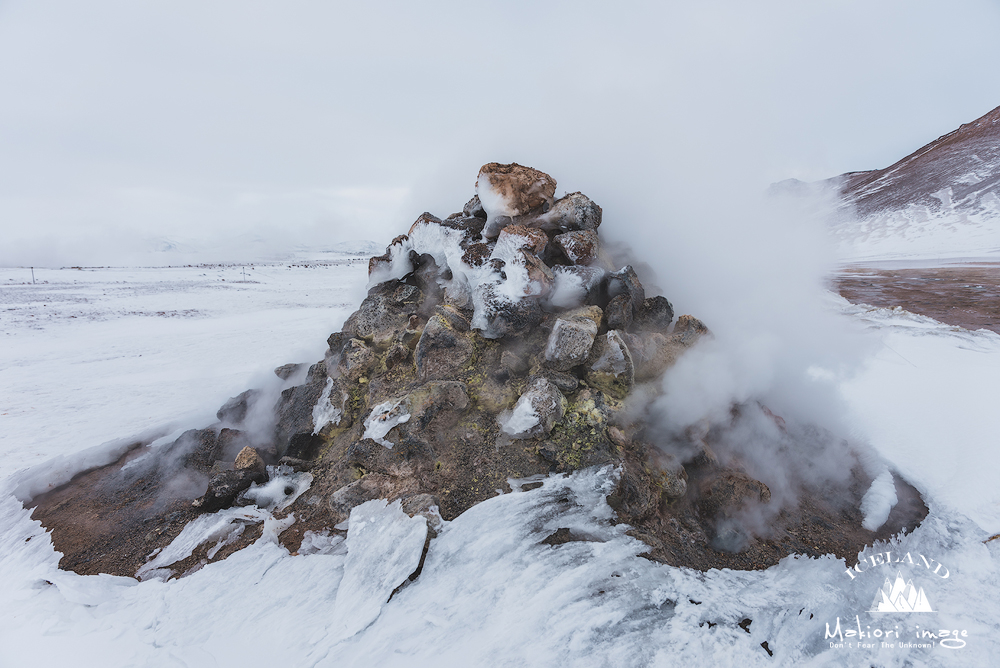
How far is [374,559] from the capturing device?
275cm

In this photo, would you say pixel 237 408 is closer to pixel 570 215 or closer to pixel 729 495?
pixel 570 215

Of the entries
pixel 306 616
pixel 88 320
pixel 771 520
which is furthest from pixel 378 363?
pixel 88 320

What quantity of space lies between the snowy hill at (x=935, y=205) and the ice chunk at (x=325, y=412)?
35482mm

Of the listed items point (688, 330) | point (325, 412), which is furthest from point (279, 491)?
point (688, 330)

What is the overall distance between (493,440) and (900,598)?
3195mm

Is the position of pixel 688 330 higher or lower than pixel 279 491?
higher

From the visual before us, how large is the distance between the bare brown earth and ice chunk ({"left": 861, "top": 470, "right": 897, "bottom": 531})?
20.1 feet

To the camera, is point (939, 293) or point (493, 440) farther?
point (939, 293)

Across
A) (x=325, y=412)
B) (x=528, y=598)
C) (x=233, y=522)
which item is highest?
(x=325, y=412)

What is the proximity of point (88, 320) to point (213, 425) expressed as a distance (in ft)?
45.5

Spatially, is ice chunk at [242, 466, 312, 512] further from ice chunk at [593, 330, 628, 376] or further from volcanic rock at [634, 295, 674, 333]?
volcanic rock at [634, 295, 674, 333]

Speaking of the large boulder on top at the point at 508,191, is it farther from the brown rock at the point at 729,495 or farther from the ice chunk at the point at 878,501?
the ice chunk at the point at 878,501

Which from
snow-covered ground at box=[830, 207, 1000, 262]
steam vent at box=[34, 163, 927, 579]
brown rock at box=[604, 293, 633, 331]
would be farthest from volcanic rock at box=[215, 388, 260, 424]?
snow-covered ground at box=[830, 207, 1000, 262]

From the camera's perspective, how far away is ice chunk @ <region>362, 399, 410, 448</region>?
3652 millimetres
